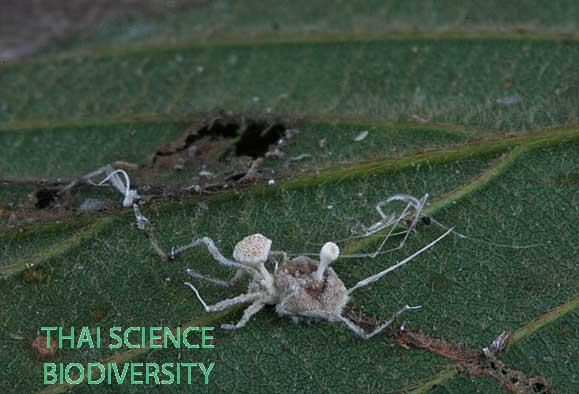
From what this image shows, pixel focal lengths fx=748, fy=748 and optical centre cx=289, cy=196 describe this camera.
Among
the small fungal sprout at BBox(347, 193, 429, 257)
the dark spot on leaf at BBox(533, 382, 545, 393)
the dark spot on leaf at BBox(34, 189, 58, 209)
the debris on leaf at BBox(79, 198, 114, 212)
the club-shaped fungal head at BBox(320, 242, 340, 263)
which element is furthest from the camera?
the dark spot on leaf at BBox(34, 189, 58, 209)

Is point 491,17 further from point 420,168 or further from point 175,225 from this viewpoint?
point 175,225

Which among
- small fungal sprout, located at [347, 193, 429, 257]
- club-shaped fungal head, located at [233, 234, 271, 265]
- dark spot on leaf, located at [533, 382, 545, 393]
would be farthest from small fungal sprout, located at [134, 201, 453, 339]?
dark spot on leaf, located at [533, 382, 545, 393]

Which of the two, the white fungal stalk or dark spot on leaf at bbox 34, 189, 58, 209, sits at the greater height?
the white fungal stalk

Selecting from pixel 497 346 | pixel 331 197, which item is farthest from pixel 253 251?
pixel 497 346

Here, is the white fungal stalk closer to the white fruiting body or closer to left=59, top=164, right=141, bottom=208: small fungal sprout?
the white fruiting body

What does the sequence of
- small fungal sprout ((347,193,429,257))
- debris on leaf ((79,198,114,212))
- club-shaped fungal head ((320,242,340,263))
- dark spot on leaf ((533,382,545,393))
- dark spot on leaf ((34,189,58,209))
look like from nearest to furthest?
dark spot on leaf ((533,382,545,393)) → club-shaped fungal head ((320,242,340,263)) → small fungal sprout ((347,193,429,257)) → debris on leaf ((79,198,114,212)) → dark spot on leaf ((34,189,58,209))

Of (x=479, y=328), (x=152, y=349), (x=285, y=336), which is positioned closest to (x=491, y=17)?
(x=479, y=328)

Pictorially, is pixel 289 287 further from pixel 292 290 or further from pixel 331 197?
pixel 331 197

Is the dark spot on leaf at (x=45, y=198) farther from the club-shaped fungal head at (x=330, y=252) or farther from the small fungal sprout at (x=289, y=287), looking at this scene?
the club-shaped fungal head at (x=330, y=252)
